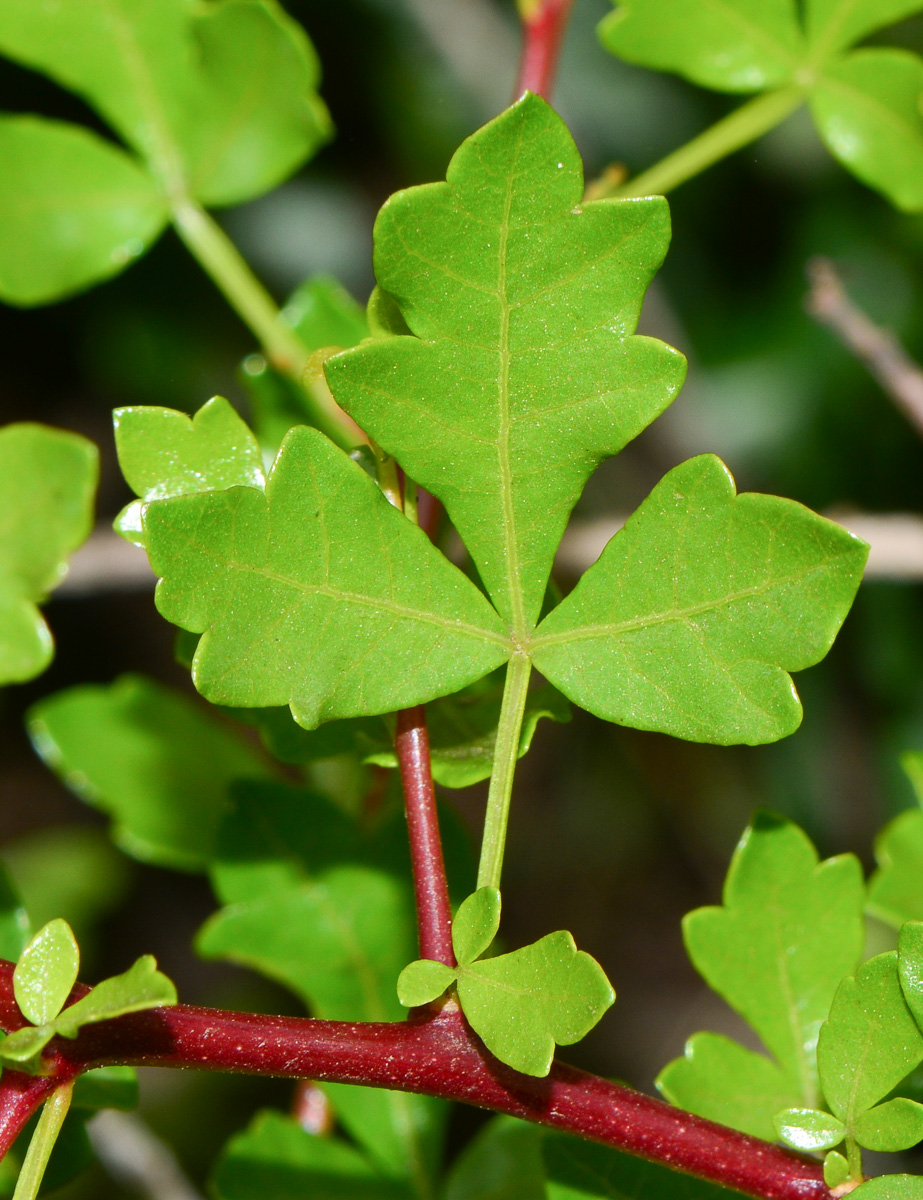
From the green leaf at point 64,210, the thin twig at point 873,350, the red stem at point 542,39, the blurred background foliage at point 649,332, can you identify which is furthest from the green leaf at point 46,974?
the blurred background foliage at point 649,332

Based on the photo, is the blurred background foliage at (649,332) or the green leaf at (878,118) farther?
the blurred background foliage at (649,332)

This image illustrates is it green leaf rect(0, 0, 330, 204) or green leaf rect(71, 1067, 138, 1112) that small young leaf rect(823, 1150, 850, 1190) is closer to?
green leaf rect(71, 1067, 138, 1112)

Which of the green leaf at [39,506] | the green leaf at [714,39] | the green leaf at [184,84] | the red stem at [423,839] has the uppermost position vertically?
the green leaf at [714,39]

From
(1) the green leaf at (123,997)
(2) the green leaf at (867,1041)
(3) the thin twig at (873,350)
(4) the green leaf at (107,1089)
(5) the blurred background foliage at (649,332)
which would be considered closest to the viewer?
(1) the green leaf at (123,997)

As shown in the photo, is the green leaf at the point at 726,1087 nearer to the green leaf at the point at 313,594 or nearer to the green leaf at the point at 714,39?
the green leaf at the point at 313,594

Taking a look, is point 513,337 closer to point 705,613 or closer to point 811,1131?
point 705,613

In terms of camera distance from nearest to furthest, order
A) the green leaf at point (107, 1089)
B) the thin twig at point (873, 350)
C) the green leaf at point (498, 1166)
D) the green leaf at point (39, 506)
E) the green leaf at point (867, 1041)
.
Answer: the green leaf at point (867, 1041), the green leaf at point (107, 1089), the green leaf at point (39, 506), the green leaf at point (498, 1166), the thin twig at point (873, 350)

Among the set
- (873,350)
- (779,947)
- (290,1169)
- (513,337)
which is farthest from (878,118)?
(290,1169)
